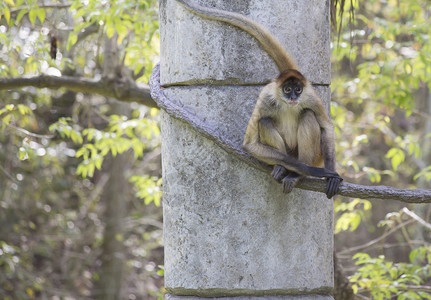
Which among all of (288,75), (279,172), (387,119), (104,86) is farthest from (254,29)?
(387,119)

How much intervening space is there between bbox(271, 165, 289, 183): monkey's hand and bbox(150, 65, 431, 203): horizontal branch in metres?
0.05

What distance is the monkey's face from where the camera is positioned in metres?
2.95

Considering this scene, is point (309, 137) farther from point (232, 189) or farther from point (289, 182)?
point (232, 189)

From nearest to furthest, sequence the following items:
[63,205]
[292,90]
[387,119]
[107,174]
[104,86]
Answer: [292,90] < [104,86] < [387,119] < [63,205] < [107,174]

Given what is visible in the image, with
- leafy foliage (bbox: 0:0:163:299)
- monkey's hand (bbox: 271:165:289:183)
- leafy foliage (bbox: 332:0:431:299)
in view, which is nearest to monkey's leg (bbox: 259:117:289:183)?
monkey's hand (bbox: 271:165:289:183)

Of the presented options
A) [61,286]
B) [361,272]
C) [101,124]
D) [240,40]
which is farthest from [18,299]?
[240,40]

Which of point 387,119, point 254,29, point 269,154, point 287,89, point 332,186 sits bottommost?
point 332,186

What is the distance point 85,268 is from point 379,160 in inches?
238

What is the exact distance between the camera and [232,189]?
3035 mm

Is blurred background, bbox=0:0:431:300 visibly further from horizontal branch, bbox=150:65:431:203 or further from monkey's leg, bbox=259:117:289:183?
monkey's leg, bbox=259:117:289:183

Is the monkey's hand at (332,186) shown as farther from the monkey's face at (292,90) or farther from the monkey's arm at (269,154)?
the monkey's face at (292,90)

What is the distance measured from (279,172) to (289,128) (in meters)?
0.34

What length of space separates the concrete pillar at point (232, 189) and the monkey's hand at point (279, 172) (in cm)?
14

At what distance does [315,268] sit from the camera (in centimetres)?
315
